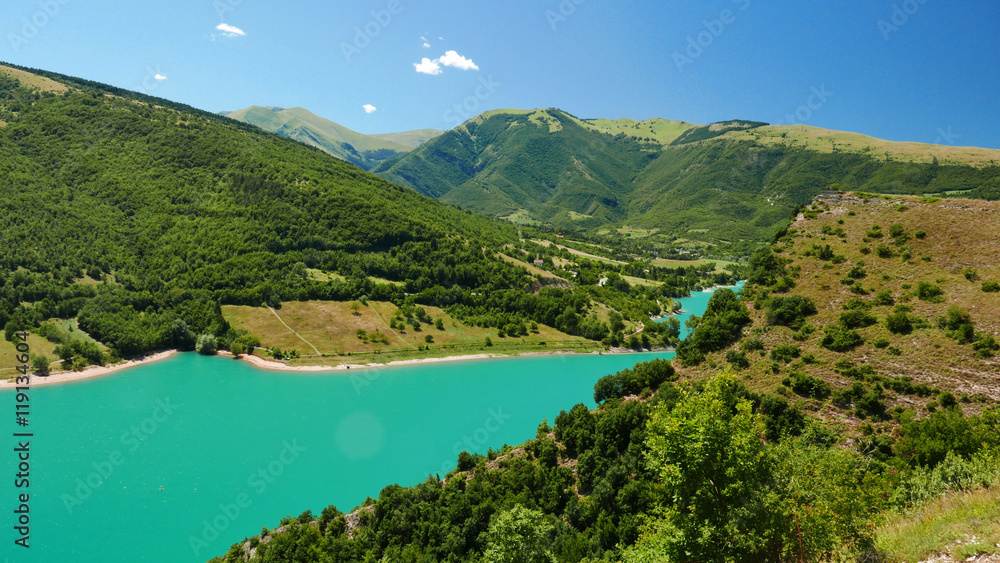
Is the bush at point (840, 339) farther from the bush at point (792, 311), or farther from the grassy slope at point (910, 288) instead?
the bush at point (792, 311)

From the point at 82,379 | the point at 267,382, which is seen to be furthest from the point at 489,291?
the point at 82,379

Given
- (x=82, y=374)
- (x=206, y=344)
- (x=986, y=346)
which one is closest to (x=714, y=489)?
(x=986, y=346)

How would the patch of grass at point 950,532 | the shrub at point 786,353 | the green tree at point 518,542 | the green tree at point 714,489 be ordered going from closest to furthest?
the patch of grass at point 950,532 < the green tree at point 714,489 < the green tree at point 518,542 < the shrub at point 786,353

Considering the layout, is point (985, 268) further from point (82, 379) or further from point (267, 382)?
point (82, 379)

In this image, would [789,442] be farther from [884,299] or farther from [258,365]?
[258,365]

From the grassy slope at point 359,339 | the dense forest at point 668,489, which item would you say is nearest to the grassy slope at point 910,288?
the dense forest at point 668,489

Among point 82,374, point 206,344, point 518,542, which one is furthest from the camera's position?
point 206,344

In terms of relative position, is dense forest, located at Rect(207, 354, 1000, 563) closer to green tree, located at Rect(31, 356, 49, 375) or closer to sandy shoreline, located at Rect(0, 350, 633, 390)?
sandy shoreline, located at Rect(0, 350, 633, 390)
